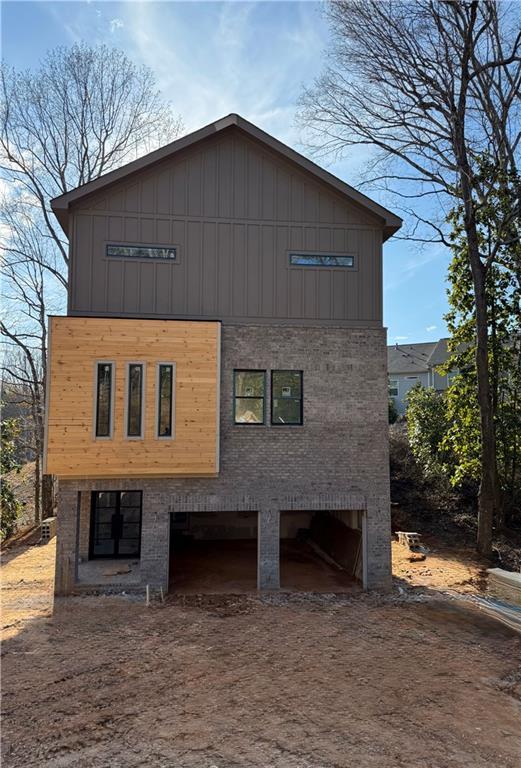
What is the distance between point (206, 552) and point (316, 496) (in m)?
4.93

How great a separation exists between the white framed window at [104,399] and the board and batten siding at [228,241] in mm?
1297

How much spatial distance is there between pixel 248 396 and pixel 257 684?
19.2 feet

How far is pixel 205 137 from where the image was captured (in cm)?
1091

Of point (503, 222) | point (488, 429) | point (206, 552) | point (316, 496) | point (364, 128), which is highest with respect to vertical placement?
point (364, 128)

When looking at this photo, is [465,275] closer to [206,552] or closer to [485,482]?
[485,482]

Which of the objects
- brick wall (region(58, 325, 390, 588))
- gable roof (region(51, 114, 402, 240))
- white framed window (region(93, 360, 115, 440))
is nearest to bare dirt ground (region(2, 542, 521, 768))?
brick wall (region(58, 325, 390, 588))

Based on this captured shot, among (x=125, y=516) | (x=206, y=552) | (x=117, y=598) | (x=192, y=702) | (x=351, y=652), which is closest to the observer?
(x=192, y=702)

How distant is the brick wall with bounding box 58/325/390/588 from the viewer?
419 inches

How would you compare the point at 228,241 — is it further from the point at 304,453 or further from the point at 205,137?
the point at 304,453

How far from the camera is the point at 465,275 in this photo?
16.5 m

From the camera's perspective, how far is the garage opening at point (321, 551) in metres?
11.5

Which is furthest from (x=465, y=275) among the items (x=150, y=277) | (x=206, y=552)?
(x=206, y=552)

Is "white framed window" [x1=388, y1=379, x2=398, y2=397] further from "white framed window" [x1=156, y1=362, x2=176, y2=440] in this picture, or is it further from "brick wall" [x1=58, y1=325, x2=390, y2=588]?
"white framed window" [x1=156, y1=362, x2=176, y2=440]

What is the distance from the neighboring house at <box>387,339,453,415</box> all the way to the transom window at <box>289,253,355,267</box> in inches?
1108
